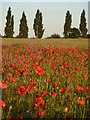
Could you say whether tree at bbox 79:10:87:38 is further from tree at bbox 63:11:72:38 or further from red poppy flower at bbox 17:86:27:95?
red poppy flower at bbox 17:86:27:95

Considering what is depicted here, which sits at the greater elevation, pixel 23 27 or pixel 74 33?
pixel 23 27

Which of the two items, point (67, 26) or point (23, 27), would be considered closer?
point (23, 27)

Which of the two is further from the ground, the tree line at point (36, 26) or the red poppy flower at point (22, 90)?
the tree line at point (36, 26)

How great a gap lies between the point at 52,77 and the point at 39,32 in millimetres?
39366

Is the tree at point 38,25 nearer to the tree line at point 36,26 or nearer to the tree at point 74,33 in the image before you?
the tree line at point 36,26

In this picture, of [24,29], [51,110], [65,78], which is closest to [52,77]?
[65,78]

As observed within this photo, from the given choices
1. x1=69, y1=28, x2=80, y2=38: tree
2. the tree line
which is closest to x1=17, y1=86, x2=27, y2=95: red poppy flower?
the tree line

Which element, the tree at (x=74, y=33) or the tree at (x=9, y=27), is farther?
the tree at (x=74, y=33)

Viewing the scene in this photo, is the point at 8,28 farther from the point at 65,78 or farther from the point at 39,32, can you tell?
the point at 65,78

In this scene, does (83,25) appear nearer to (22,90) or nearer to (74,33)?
(74,33)

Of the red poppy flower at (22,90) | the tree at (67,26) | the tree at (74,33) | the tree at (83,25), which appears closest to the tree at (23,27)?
the tree at (67,26)

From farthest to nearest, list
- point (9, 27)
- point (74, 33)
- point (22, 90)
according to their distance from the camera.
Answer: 1. point (74, 33)
2. point (9, 27)
3. point (22, 90)

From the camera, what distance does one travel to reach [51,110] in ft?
10.1

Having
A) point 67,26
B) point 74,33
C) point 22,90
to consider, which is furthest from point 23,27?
point 22,90
